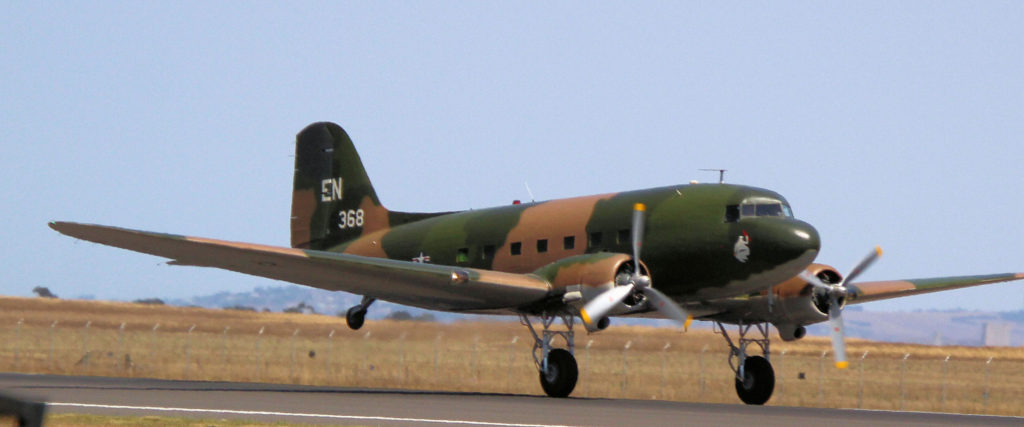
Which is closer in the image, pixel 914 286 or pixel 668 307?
pixel 668 307

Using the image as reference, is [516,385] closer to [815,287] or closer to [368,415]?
[815,287]

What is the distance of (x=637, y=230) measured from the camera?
28500 mm

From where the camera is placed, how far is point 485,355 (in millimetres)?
60406

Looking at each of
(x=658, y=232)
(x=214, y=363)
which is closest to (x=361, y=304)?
(x=658, y=232)

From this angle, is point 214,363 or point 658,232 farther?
point 214,363

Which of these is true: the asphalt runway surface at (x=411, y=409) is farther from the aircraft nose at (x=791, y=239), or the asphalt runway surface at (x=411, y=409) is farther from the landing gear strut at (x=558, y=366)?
the aircraft nose at (x=791, y=239)

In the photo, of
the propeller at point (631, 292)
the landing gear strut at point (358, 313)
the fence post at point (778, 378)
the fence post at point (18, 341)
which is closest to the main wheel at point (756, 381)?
the propeller at point (631, 292)

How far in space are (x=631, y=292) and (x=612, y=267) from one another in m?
0.71

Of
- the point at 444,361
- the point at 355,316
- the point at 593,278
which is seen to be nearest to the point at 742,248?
the point at 593,278

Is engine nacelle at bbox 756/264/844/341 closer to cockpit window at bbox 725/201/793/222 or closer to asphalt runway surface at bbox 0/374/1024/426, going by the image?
cockpit window at bbox 725/201/793/222

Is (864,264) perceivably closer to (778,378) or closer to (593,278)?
(593,278)

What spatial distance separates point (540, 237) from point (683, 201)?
379cm

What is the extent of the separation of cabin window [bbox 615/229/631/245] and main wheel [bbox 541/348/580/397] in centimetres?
279

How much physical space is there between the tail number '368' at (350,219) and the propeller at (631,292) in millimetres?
11572
